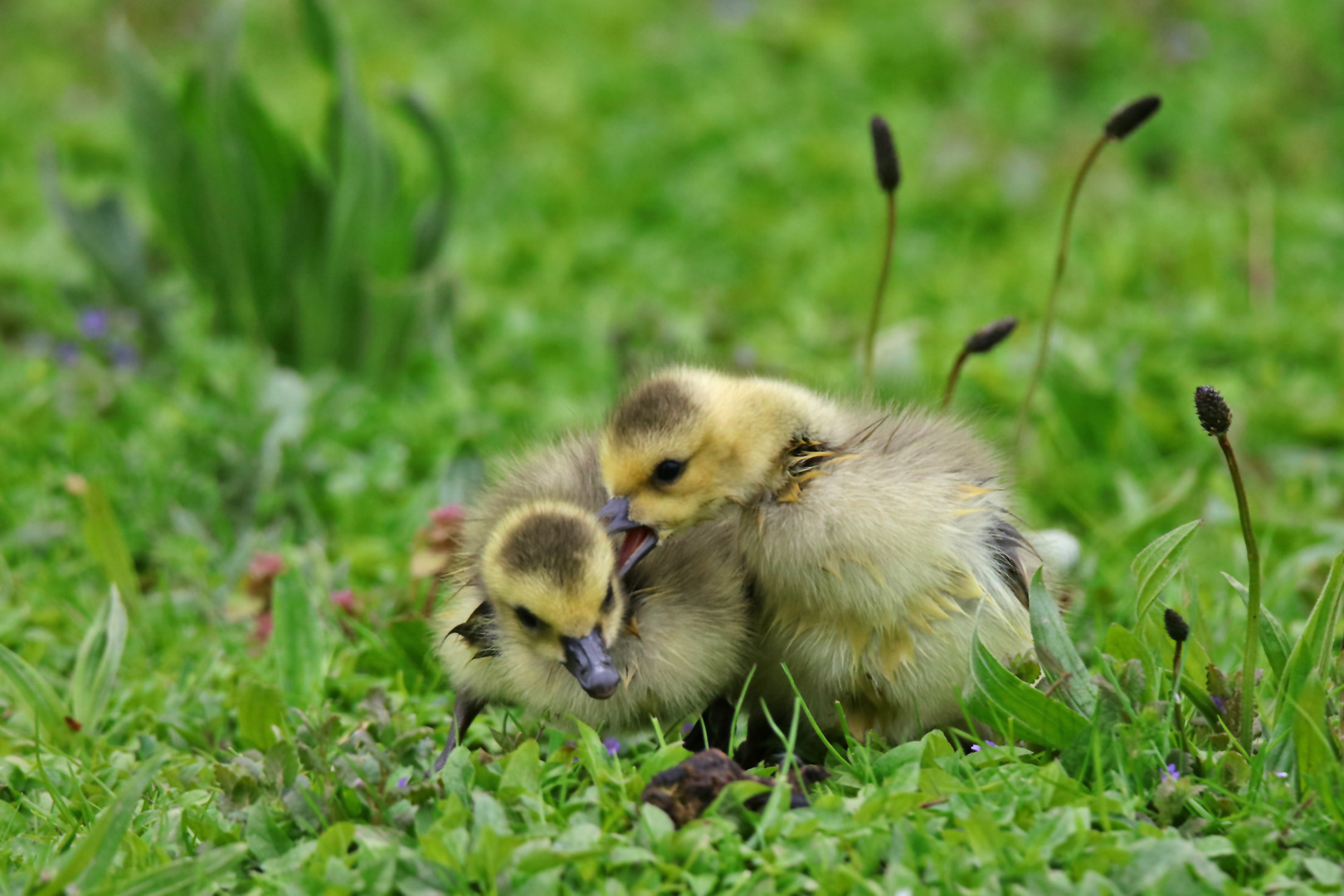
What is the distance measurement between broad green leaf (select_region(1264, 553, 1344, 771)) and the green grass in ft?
0.03

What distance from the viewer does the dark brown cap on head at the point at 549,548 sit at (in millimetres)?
2537

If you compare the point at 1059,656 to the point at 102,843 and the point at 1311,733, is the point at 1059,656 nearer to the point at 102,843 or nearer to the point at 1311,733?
the point at 1311,733

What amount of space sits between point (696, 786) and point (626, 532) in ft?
2.15

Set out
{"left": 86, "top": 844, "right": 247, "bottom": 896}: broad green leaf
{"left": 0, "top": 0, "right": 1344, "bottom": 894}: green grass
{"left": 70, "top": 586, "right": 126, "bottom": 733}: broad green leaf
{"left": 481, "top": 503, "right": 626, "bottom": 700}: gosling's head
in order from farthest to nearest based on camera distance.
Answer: {"left": 70, "top": 586, "right": 126, "bottom": 733}: broad green leaf → {"left": 481, "top": 503, "right": 626, "bottom": 700}: gosling's head → {"left": 0, "top": 0, "right": 1344, "bottom": 894}: green grass → {"left": 86, "top": 844, "right": 247, "bottom": 896}: broad green leaf

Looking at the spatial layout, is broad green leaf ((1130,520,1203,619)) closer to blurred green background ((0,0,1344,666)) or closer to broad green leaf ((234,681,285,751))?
blurred green background ((0,0,1344,666))

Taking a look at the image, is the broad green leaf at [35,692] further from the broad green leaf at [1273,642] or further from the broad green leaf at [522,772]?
the broad green leaf at [1273,642]

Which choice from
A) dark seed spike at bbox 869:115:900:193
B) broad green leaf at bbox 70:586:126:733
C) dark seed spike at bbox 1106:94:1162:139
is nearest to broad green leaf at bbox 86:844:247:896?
broad green leaf at bbox 70:586:126:733

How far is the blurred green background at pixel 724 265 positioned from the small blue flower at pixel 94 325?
8 cm

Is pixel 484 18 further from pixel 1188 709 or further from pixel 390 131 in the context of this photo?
pixel 1188 709

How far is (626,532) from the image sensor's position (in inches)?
112

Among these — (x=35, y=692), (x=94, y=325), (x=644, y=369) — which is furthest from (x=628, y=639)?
(x=94, y=325)

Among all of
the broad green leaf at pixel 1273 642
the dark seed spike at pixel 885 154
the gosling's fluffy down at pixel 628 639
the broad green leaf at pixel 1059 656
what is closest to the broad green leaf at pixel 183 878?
the gosling's fluffy down at pixel 628 639

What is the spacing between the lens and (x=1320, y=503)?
4344 mm

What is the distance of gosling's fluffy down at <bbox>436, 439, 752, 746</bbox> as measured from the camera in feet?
8.81
